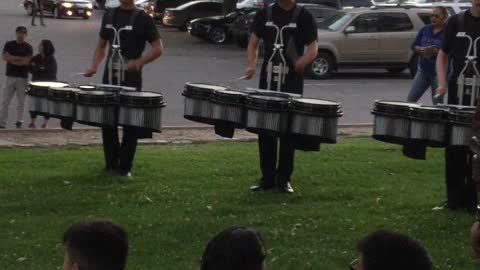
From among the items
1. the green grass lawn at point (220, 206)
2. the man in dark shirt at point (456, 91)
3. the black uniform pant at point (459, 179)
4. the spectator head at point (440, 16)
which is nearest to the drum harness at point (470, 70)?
the man in dark shirt at point (456, 91)

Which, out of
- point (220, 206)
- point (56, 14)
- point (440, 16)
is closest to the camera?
point (220, 206)

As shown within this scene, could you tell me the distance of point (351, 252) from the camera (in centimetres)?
807

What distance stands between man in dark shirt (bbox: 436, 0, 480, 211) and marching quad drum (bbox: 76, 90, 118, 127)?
3.09 meters

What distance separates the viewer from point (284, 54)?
32.6 ft

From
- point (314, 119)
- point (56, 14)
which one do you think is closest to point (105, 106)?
point (314, 119)

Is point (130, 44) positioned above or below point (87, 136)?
above

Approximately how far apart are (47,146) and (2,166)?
2407 millimetres

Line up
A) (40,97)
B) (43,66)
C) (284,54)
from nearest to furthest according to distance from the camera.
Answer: (284,54)
(40,97)
(43,66)

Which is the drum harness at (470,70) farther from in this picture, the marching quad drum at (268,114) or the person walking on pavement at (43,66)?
the person walking on pavement at (43,66)

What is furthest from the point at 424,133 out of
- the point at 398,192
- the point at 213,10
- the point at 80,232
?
the point at 213,10

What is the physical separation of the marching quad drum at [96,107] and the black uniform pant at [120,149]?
272 millimetres

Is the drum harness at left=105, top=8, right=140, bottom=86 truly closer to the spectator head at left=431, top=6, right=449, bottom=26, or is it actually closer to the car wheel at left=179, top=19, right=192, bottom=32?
the spectator head at left=431, top=6, right=449, bottom=26

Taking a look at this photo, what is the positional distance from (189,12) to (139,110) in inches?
1342

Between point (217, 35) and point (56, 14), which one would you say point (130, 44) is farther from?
point (56, 14)
